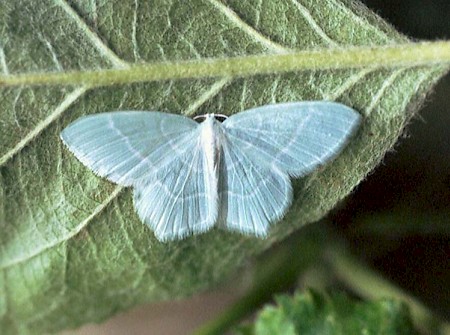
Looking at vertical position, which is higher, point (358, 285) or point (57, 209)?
point (57, 209)

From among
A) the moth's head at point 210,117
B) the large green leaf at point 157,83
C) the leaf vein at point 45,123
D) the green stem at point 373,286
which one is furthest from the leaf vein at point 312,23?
the green stem at point 373,286

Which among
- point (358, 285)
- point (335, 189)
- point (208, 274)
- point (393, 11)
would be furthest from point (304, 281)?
point (393, 11)

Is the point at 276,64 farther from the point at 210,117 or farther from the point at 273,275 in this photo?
the point at 273,275

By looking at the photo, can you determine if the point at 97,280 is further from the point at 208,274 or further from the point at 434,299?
the point at 434,299

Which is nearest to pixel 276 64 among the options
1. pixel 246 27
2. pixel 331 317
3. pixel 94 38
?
pixel 246 27

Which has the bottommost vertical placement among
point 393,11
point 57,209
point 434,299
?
point 434,299

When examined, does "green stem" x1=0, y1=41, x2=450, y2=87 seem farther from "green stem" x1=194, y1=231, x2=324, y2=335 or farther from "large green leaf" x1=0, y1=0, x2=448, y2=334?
"green stem" x1=194, y1=231, x2=324, y2=335
